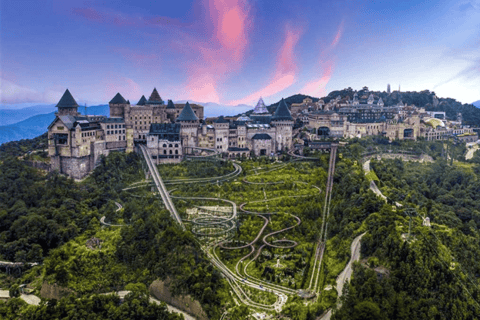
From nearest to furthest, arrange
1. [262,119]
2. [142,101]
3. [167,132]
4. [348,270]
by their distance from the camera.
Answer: [348,270], [167,132], [142,101], [262,119]

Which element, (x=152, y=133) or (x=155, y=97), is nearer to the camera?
(x=152, y=133)

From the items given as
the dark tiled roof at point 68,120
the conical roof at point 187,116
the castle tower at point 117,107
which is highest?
the castle tower at point 117,107

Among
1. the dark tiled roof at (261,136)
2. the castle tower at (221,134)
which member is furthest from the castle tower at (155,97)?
the dark tiled roof at (261,136)

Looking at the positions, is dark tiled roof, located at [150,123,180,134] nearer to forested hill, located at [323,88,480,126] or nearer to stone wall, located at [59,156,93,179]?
stone wall, located at [59,156,93,179]

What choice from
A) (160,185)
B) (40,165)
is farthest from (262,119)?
(40,165)

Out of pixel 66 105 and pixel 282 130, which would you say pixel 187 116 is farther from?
pixel 66 105

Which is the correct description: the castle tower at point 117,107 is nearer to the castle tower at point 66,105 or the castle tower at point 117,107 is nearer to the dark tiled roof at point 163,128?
the castle tower at point 66,105
